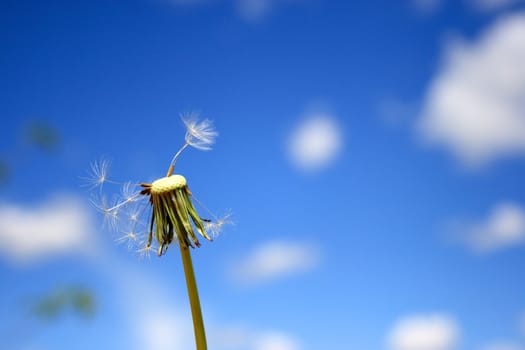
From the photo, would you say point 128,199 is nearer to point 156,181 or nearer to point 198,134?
point 156,181

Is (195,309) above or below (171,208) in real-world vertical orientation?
below

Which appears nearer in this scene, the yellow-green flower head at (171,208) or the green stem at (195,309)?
the green stem at (195,309)

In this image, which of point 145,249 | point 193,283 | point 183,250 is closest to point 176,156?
point 145,249

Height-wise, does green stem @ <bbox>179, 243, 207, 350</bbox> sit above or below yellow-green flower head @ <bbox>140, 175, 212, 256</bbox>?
below

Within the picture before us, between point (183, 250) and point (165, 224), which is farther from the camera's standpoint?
point (165, 224)

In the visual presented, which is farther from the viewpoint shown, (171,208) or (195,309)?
(171,208)

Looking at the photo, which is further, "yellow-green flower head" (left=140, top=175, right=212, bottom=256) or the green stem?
"yellow-green flower head" (left=140, top=175, right=212, bottom=256)

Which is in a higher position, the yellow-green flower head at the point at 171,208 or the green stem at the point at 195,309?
the yellow-green flower head at the point at 171,208

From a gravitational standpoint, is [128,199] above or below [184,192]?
above
